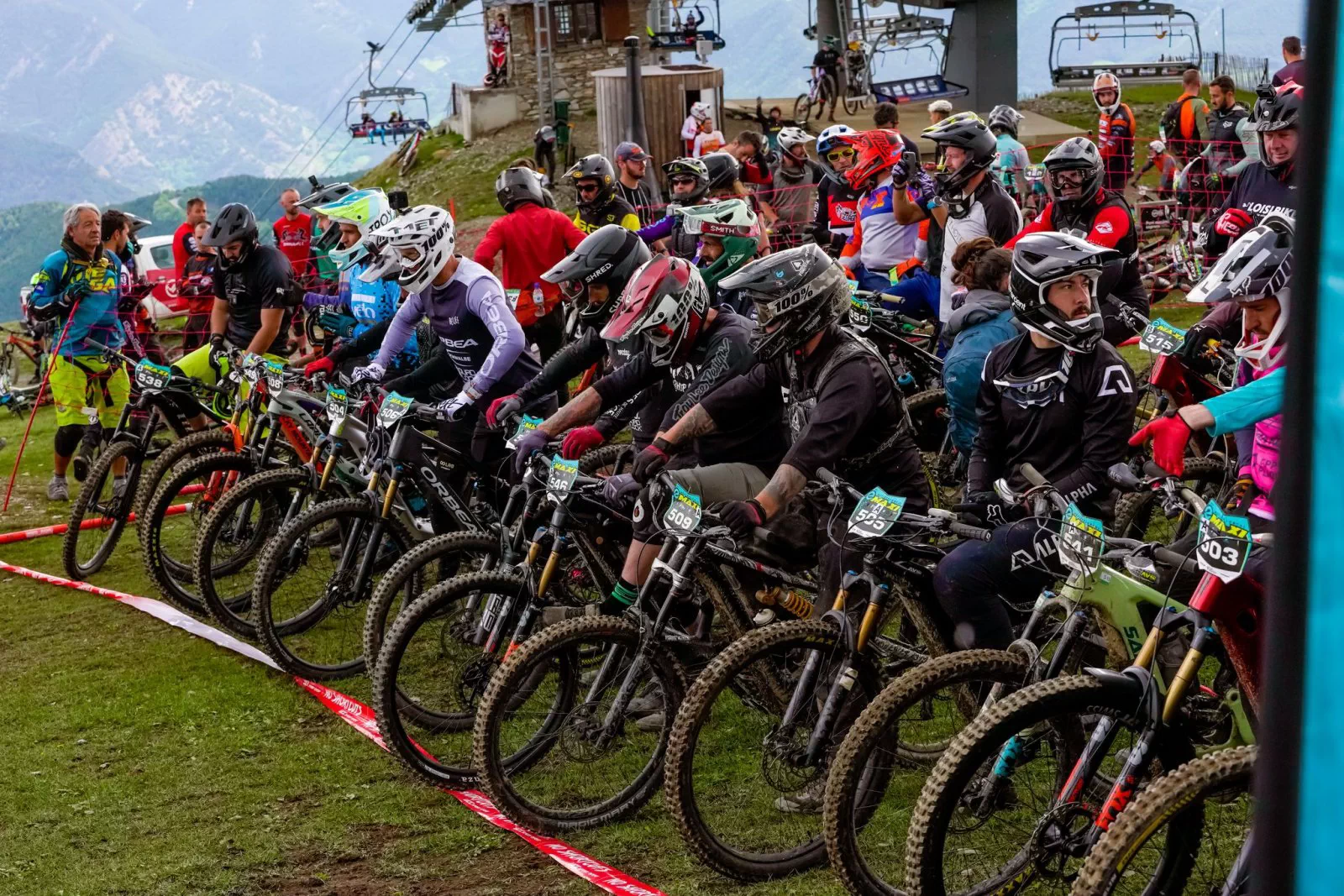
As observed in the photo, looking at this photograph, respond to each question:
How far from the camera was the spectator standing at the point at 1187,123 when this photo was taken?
56.5 feet

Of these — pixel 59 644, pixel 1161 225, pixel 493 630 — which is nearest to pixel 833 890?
pixel 493 630

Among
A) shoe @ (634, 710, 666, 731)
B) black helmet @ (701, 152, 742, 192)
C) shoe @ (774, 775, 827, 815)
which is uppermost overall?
black helmet @ (701, 152, 742, 192)

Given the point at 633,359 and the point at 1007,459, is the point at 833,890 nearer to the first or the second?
the point at 1007,459

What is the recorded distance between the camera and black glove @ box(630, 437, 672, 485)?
19.5 ft

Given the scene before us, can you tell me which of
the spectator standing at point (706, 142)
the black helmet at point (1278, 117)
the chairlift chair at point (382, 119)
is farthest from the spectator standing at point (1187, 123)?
the chairlift chair at point (382, 119)

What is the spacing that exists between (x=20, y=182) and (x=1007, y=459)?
684 ft

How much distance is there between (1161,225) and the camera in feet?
55.8

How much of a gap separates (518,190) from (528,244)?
0.42 metres

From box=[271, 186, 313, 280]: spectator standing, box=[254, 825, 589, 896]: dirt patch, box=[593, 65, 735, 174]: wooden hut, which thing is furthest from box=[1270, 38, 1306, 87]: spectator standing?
box=[593, 65, 735, 174]: wooden hut

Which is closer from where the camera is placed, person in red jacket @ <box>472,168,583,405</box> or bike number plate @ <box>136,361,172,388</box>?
bike number plate @ <box>136,361,172,388</box>

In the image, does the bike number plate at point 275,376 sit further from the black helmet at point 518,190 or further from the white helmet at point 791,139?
the white helmet at point 791,139

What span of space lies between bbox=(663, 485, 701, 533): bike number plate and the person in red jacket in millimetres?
5027

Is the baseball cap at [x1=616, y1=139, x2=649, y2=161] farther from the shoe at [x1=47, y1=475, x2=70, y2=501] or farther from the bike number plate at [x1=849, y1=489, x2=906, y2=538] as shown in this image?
the bike number plate at [x1=849, y1=489, x2=906, y2=538]

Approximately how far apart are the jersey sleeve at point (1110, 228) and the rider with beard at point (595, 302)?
257cm
